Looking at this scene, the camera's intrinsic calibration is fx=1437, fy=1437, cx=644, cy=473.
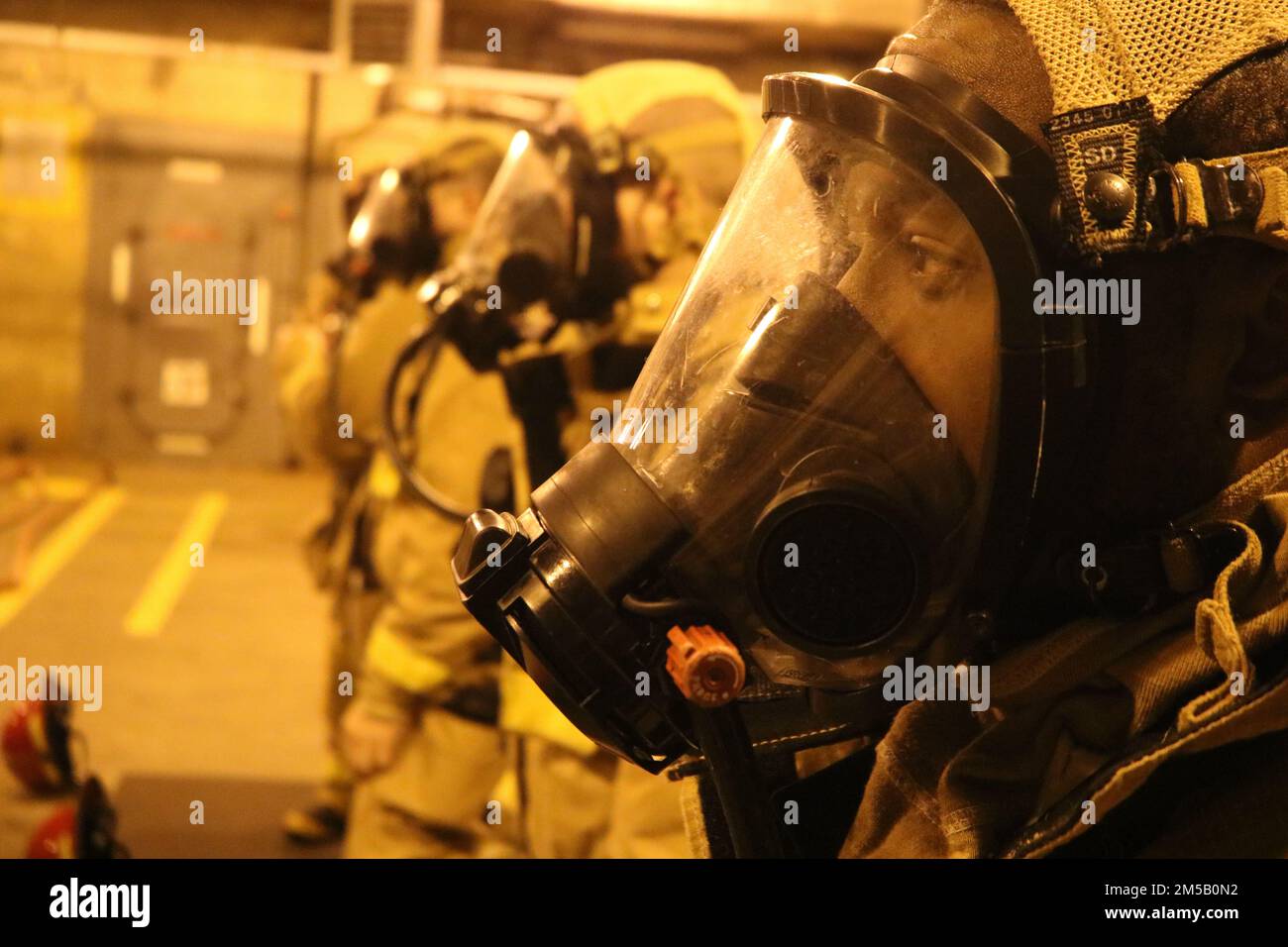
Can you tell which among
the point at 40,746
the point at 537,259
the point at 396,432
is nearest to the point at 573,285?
the point at 537,259

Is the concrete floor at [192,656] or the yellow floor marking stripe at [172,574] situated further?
the yellow floor marking stripe at [172,574]

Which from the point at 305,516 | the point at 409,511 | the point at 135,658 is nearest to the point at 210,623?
the point at 135,658

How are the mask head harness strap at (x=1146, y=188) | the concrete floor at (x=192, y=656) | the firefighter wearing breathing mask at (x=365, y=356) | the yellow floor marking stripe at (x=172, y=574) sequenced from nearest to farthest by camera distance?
the mask head harness strap at (x=1146, y=188) → the firefighter wearing breathing mask at (x=365, y=356) → the concrete floor at (x=192, y=656) → the yellow floor marking stripe at (x=172, y=574)

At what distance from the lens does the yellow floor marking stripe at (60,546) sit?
25.1 ft

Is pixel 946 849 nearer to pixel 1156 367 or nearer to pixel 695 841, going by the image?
pixel 695 841

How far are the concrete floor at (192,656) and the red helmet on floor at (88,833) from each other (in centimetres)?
84

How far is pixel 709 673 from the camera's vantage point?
1185 mm

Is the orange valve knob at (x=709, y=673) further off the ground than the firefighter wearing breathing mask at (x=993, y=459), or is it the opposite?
the firefighter wearing breathing mask at (x=993, y=459)

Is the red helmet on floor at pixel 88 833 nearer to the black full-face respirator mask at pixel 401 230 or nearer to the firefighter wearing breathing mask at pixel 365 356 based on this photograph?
the firefighter wearing breathing mask at pixel 365 356

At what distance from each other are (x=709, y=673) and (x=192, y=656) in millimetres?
6398

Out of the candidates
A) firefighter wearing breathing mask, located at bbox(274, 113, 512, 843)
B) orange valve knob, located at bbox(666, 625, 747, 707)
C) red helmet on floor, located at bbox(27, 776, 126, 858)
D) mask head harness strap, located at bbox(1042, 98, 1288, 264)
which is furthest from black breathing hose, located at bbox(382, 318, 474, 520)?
mask head harness strap, located at bbox(1042, 98, 1288, 264)

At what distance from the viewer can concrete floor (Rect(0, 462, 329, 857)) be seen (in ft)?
17.4

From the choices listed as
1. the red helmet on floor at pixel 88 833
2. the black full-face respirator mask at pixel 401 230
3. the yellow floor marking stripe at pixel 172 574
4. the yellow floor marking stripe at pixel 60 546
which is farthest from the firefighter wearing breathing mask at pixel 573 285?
the yellow floor marking stripe at pixel 60 546

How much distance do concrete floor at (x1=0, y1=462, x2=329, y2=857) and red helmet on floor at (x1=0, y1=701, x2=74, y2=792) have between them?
98 mm
